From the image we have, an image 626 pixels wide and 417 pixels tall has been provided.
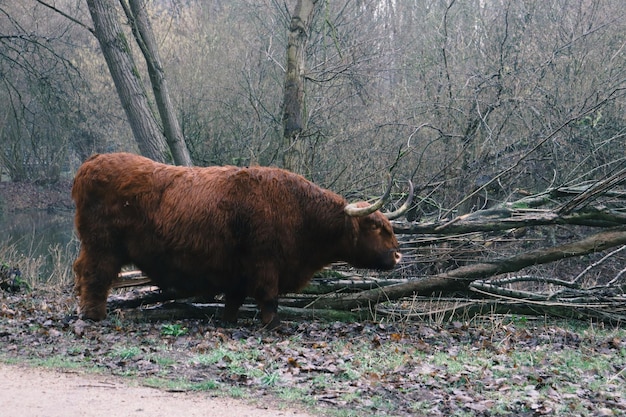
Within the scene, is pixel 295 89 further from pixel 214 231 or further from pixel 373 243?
pixel 214 231

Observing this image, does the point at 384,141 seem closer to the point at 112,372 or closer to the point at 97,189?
the point at 97,189

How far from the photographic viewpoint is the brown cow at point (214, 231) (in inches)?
366

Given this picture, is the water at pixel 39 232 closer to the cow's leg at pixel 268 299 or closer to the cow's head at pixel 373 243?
the cow's leg at pixel 268 299

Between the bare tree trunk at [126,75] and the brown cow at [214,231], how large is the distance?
5.05 metres

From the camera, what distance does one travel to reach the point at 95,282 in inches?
373

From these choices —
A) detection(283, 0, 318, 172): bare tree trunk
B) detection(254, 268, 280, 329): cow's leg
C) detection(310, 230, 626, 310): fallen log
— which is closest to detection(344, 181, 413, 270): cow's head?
detection(310, 230, 626, 310): fallen log

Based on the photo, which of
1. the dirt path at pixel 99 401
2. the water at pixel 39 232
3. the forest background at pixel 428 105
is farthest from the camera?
the water at pixel 39 232

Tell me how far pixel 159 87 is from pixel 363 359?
30.4ft

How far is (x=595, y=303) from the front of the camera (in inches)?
406

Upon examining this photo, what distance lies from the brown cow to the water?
31.7ft

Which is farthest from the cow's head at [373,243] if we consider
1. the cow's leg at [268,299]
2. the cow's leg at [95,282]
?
the cow's leg at [95,282]

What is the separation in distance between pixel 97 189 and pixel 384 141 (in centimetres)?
893

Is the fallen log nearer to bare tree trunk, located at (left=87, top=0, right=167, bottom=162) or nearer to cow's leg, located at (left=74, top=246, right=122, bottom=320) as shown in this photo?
cow's leg, located at (left=74, top=246, right=122, bottom=320)

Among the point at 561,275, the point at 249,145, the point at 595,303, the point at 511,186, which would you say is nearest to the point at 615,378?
the point at 595,303
